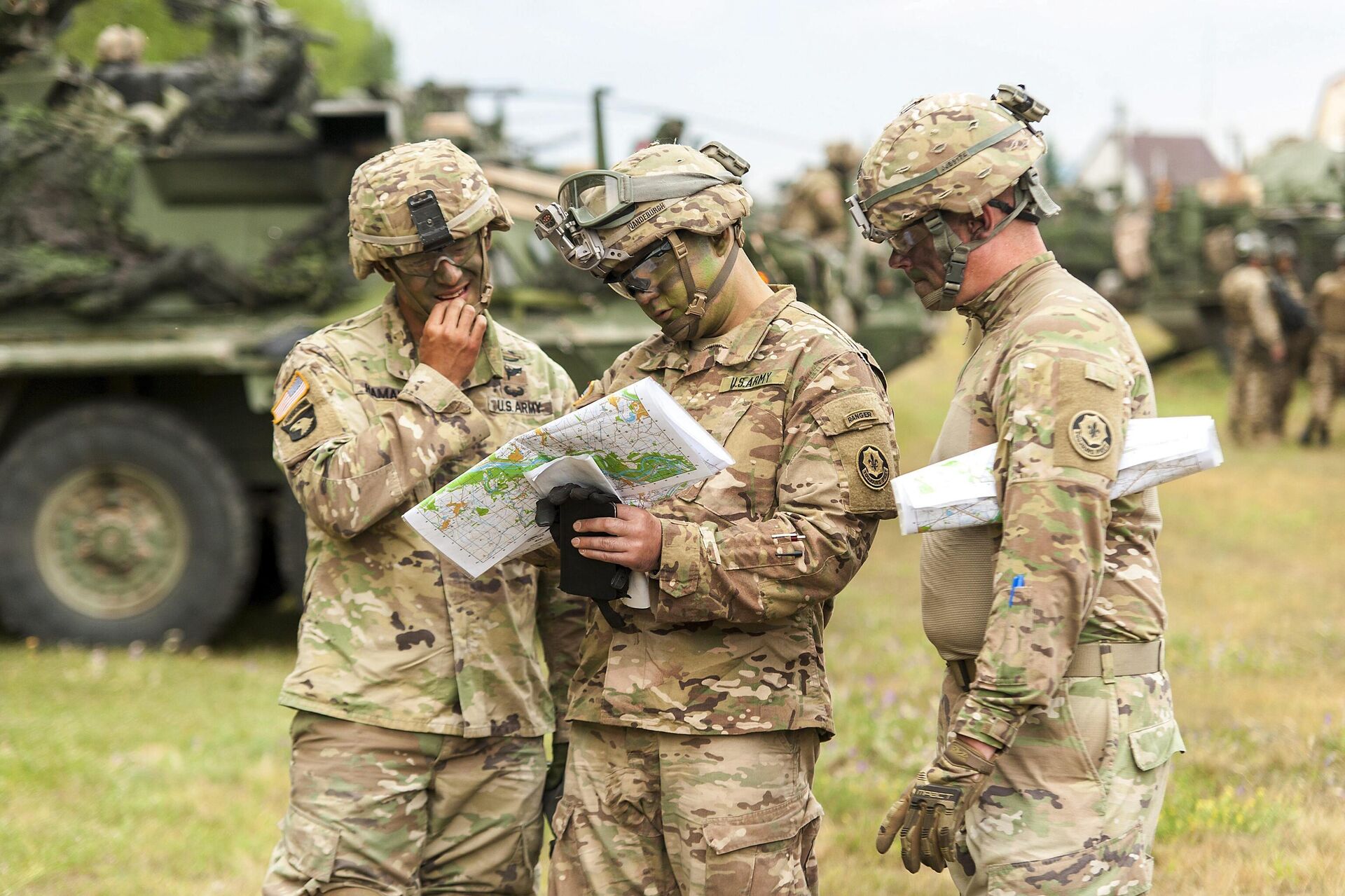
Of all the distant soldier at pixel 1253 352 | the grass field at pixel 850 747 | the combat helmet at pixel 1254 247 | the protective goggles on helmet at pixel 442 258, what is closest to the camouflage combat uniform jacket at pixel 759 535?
the protective goggles on helmet at pixel 442 258

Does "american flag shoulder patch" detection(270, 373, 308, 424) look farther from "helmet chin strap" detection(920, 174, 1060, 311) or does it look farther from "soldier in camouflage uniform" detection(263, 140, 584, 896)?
"helmet chin strap" detection(920, 174, 1060, 311)

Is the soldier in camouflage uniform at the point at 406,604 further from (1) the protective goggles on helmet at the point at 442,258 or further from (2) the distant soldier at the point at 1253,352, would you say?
(2) the distant soldier at the point at 1253,352

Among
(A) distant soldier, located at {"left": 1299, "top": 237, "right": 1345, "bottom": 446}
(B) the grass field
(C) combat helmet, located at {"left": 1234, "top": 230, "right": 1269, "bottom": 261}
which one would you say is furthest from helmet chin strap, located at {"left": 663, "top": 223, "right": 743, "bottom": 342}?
(C) combat helmet, located at {"left": 1234, "top": 230, "right": 1269, "bottom": 261}

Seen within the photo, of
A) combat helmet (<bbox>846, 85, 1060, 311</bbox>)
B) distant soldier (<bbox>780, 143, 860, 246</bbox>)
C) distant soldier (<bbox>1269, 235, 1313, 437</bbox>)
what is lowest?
distant soldier (<bbox>1269, 235, 1313, 437</bbox>)

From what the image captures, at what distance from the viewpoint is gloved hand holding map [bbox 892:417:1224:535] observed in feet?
7.75

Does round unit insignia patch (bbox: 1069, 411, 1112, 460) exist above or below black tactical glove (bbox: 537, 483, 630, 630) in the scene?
above

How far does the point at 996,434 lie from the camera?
8.38 feet

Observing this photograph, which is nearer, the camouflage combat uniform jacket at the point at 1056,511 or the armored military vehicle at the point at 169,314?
the camouflage combat uniform jacket at the point at 1056,511

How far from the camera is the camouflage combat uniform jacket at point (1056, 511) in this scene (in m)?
2.32

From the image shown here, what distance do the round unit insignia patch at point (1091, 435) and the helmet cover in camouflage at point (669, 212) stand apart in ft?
2.59

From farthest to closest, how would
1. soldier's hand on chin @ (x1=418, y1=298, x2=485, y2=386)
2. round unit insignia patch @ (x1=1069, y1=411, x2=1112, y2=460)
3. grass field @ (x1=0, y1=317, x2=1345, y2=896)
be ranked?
1. grass field @ (x1=0, y1=317, x2=1345, y2=896)
2. soldier's hand on chin @ (x1=418, y1=298, x2=485, y2=386)
3. round unit insignia patch @ (x1=1069, y1=411, x2=1112, y2=460)

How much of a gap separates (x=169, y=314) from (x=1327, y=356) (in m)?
12.3

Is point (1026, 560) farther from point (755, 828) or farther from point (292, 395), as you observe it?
point (292, 395)

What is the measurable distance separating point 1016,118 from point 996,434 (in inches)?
23.6
